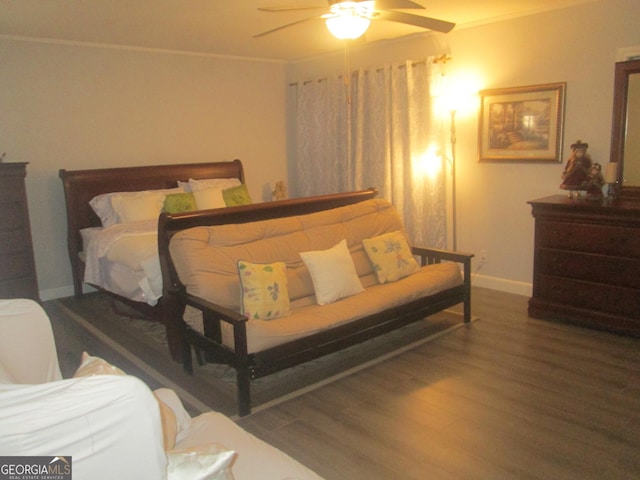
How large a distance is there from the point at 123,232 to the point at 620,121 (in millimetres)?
4062

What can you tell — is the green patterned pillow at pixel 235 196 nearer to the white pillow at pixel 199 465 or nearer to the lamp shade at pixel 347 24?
the lamp shade at pixel 347 24

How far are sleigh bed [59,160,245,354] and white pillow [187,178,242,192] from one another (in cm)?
3

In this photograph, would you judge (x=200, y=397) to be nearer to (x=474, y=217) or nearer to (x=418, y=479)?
(x=418, y=479)

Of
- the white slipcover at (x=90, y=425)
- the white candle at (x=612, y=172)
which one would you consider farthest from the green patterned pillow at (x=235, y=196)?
the white slipcover at (x=90, y=425)

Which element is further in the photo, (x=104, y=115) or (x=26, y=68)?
(x=104, y=115)

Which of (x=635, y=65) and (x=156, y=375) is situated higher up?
(x=635, y=65)

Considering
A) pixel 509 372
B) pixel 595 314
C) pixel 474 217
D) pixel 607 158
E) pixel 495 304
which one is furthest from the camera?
pixel 474 217

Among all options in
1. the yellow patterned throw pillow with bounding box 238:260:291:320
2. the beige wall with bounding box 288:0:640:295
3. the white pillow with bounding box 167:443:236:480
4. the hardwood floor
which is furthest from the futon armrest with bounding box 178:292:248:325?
the beige wall with bounding box 288:0:640:295

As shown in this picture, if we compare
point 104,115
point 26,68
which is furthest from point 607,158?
point 26,68

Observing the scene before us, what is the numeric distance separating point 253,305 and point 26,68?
3.39 metres

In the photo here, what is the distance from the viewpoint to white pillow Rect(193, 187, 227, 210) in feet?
17.1

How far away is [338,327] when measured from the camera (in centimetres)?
317

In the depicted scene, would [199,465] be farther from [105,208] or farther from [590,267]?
[105,208]

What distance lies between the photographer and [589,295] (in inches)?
151
